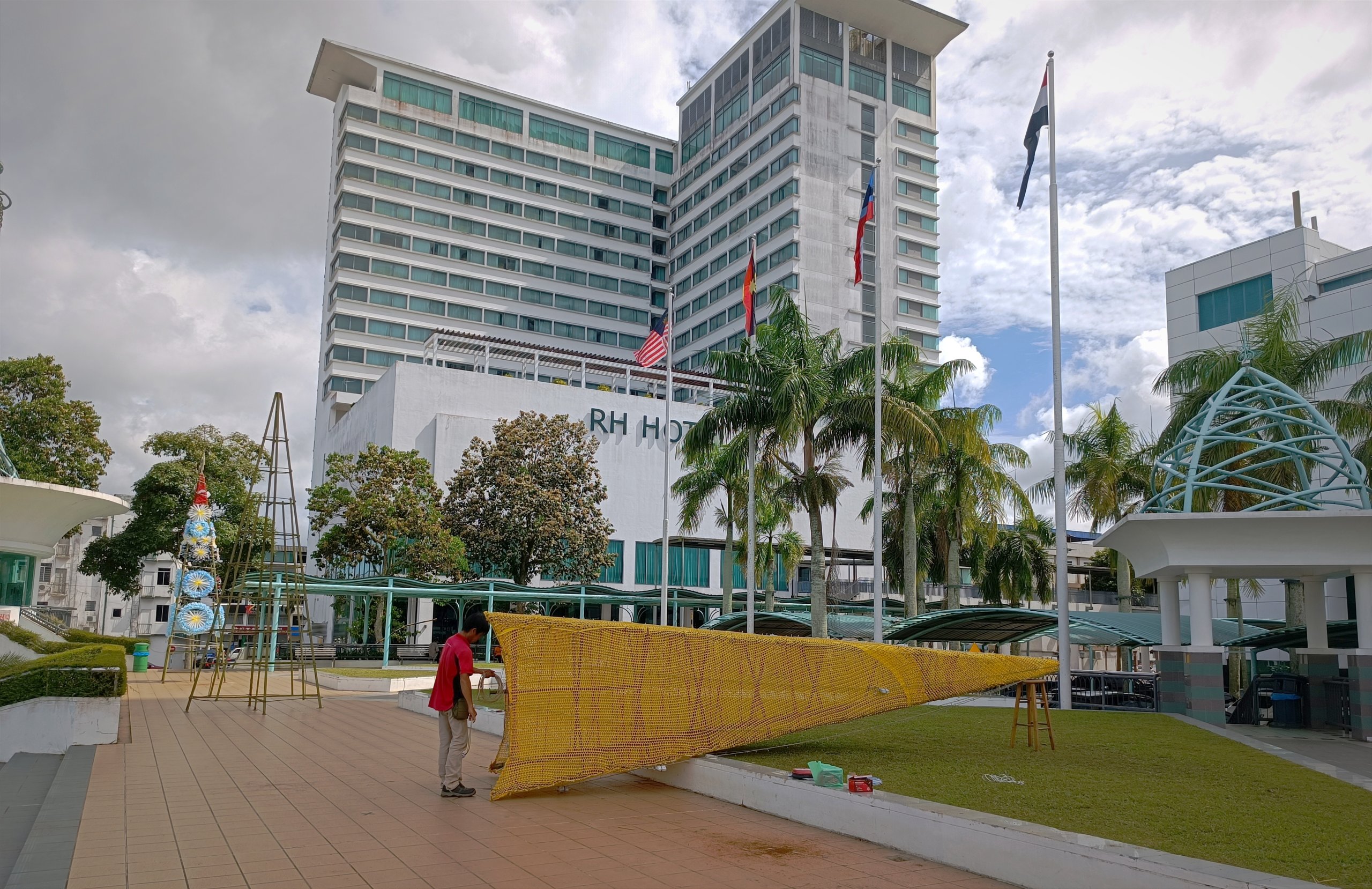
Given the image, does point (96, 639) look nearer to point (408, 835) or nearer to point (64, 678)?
point (64, 678)

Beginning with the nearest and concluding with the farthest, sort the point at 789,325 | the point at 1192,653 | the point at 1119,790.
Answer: the point at 1119,790, the point at 1192,653, the point at 789,325

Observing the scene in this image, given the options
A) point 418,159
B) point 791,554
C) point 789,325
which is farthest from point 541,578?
point 418,159

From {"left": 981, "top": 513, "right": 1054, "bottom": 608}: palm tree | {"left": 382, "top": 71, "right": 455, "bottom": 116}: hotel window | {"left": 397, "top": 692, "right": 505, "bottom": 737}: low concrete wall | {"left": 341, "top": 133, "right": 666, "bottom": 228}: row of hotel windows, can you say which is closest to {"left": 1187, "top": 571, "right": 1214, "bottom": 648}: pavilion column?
{"left": 397, "top": 692, "right": 505, "bottom": 737}: low concrete wall

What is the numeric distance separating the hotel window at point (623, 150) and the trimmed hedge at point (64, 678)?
84627 millimetres

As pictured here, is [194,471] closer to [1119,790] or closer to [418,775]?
[418,775]

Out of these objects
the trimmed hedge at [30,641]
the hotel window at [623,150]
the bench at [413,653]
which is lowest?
the bench at [413,653]

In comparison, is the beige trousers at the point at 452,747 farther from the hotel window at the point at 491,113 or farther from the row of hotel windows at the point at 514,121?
the hotel window at the point at 491,113

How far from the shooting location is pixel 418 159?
8438 centimetres

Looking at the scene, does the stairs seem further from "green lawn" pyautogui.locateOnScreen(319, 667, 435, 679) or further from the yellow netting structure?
"green lawn" pyautogui.locateOnScreen(319, 667, 435, 679)

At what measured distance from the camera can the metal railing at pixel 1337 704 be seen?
1973 centimetres

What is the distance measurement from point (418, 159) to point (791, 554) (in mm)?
53502

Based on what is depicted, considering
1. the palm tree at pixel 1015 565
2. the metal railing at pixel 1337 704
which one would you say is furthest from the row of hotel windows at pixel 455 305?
the metal railing at pixel 1337 704

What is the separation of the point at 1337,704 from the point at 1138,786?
12385 millimetres

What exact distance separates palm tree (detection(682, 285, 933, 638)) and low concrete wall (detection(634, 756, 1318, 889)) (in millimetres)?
17076
